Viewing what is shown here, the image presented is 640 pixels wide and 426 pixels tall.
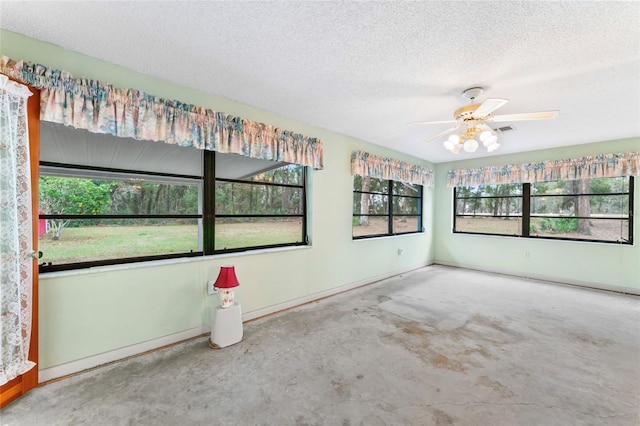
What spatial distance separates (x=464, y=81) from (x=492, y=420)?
2569mm

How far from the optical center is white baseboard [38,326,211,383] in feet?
6.41

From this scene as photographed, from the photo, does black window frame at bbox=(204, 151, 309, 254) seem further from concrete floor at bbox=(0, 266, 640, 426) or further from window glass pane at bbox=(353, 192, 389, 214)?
window glass pane at bbox=(353, 192, 389, 214)

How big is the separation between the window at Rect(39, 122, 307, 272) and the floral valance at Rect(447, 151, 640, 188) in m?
4.34

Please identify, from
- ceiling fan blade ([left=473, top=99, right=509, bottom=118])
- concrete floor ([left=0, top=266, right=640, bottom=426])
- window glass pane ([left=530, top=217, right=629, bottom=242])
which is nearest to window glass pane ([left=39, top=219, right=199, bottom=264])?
concrete floor ([left=0, top=266, right=640, bottom=426])

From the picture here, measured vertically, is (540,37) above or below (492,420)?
above

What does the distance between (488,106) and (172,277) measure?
3.20 m

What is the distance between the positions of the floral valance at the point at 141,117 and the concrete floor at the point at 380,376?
1910 millimetres

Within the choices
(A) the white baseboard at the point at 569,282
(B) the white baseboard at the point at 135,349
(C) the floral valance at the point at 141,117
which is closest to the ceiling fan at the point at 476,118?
(C) the floral valance at the point at 141,117

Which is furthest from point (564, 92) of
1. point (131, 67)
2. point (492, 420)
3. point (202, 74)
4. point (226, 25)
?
point (131, 67)

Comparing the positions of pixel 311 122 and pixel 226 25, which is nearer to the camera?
pixel 226 25

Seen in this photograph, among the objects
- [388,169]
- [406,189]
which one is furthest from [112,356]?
[406,189]

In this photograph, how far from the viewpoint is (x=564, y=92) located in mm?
2551

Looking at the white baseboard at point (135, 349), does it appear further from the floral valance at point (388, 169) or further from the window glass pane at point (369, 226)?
the floral valance at point (388, 169)

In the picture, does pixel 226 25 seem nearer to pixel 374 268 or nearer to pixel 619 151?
pixel 374 268
